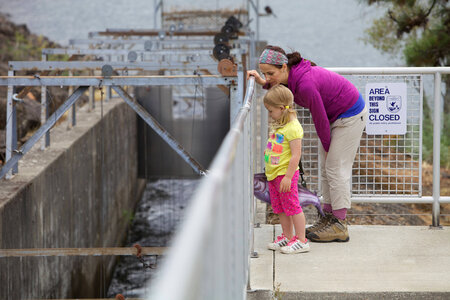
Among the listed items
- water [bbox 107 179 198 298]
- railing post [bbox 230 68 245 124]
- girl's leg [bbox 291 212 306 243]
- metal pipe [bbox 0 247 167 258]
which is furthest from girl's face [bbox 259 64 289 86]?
water [bbox 107 179 198 298]

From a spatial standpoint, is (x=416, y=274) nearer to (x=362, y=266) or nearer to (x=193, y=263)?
(x=362, y=266)

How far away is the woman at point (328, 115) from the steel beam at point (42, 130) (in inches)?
141

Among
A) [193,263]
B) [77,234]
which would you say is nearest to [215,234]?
[193,263]

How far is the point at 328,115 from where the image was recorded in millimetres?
6027

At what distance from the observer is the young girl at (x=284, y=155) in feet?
17.5

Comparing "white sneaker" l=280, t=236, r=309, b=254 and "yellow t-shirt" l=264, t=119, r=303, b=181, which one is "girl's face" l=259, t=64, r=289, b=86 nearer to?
"yellow t-shirt" l=264, t=119, r=303, b=181

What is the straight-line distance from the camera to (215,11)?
2362 centimetres

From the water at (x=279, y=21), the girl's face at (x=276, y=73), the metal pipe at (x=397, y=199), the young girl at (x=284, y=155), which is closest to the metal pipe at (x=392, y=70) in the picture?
the metal pipe at (x=397, y=199)

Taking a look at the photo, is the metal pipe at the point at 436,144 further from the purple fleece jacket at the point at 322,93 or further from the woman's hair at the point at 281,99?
the woman's hair at the point at 281,99

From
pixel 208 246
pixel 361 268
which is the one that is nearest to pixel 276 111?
pixel 361 268

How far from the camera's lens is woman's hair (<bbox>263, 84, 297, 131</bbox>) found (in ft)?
17.3

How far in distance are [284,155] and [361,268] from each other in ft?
3.40

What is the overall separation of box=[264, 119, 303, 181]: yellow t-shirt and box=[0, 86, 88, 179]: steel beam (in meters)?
3.94

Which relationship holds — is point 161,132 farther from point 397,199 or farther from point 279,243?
point 279,243
